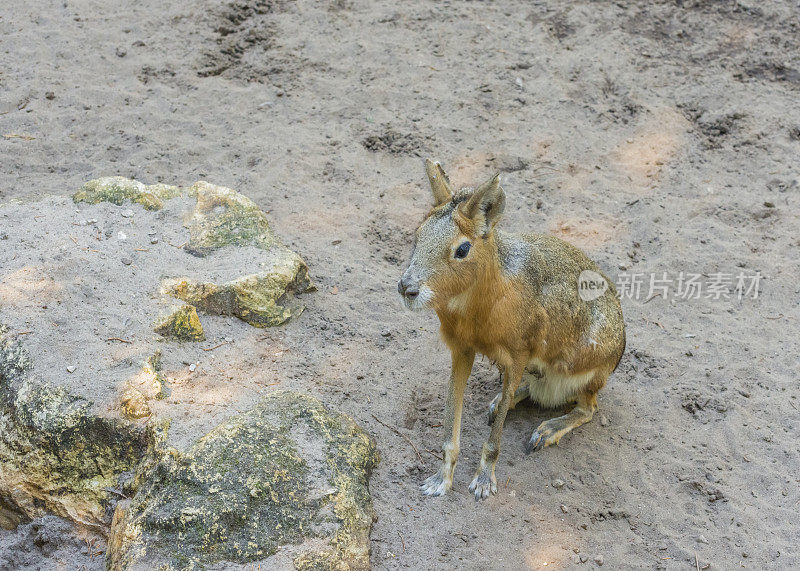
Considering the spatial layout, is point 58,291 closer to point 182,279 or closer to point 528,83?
point 182,279

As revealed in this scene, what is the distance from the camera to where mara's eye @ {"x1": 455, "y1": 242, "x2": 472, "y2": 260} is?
3.65 m

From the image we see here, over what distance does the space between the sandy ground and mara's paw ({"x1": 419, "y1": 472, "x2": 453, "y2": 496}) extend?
2.2 inches

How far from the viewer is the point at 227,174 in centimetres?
645

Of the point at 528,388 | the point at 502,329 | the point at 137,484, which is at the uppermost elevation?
the point at 502,329

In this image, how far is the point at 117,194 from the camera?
5.28 metres

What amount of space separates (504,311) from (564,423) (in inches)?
42.1

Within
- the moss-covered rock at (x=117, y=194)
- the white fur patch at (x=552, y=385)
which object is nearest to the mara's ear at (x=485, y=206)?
the white fur patch at (x=552, y=385)

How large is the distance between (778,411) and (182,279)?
12.1 ft

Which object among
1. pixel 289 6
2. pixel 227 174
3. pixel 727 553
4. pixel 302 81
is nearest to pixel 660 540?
pixel 727 553

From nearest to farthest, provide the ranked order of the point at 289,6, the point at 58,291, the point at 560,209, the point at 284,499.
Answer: the point at 284,499, the point at 58,291, the point at 560,209, the point at 289,6

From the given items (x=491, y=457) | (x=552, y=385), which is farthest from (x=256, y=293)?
(x=552, y=385)

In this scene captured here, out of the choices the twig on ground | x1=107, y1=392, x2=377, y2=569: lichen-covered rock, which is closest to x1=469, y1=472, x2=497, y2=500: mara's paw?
the twig on ground

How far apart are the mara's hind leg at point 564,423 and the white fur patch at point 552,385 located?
8cm

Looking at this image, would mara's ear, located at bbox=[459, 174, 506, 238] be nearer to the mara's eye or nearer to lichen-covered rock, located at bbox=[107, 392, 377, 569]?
the mara's eye
